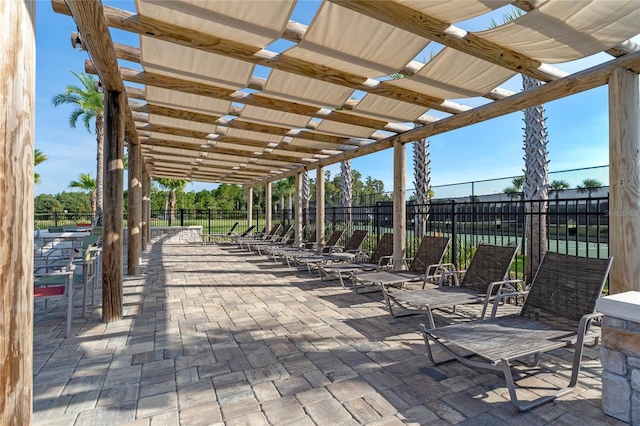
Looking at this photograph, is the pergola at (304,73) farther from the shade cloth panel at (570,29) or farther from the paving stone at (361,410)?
the paving stone at (361,410)

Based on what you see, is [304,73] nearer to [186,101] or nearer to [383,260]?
[186,101]

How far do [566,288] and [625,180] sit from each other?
3.70 ft

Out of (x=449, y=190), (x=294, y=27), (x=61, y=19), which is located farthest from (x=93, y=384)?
(x=449, y=190)

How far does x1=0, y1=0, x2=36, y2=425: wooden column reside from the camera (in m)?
1.35

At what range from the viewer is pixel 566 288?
301 cm

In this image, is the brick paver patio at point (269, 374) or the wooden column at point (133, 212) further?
the wooden column at point (133, 212)

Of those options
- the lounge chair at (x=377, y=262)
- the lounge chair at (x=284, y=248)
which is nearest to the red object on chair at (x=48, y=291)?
the lounge chair at (x=377, y=262)

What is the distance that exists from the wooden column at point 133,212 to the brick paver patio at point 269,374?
2.28 m

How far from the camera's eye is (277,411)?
2.23m

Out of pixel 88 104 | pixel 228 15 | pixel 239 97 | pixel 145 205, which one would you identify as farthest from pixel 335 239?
pixel 88 104

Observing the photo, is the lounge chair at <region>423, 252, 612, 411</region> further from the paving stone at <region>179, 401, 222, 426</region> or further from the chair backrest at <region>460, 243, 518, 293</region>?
the paving stone at <region>179, 401, 222, 426</region>

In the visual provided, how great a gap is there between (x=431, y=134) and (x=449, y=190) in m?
9.00

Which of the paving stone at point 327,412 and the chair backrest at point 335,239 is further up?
the chair backrest at point 335,239

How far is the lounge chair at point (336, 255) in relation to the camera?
720 centimetres
